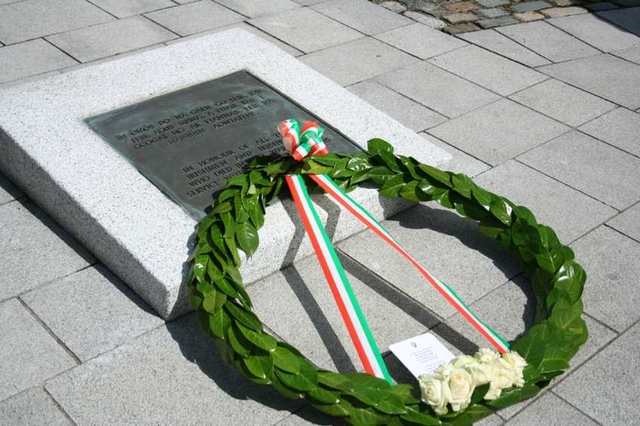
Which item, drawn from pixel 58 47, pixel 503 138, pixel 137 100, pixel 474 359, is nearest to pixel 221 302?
pixel 474 359

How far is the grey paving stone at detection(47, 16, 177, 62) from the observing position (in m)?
6.07

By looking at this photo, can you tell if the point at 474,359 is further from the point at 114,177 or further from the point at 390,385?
the point at 114,177

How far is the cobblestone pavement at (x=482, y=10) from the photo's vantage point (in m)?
7.06

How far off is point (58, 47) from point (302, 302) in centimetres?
320

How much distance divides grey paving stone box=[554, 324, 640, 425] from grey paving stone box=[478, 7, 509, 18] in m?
4.05

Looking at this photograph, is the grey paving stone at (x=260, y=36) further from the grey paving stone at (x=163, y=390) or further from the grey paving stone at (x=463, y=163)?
the grey paving stone at (x=163, y=390)

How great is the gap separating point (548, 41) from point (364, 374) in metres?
4.40

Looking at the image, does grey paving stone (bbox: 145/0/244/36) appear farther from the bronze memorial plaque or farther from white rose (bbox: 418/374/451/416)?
white rose (bbox: 418/374/451/416)

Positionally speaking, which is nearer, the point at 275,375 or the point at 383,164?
the point at 275,375

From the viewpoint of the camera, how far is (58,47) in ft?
20.0

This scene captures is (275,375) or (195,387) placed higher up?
(275,375)

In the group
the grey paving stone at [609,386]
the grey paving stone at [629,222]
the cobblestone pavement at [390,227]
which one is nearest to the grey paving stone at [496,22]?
the cobblestone pavement at [390,227]

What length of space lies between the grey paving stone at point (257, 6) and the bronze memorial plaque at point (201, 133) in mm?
2094

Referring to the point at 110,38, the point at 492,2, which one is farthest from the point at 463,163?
the point at 492,2
